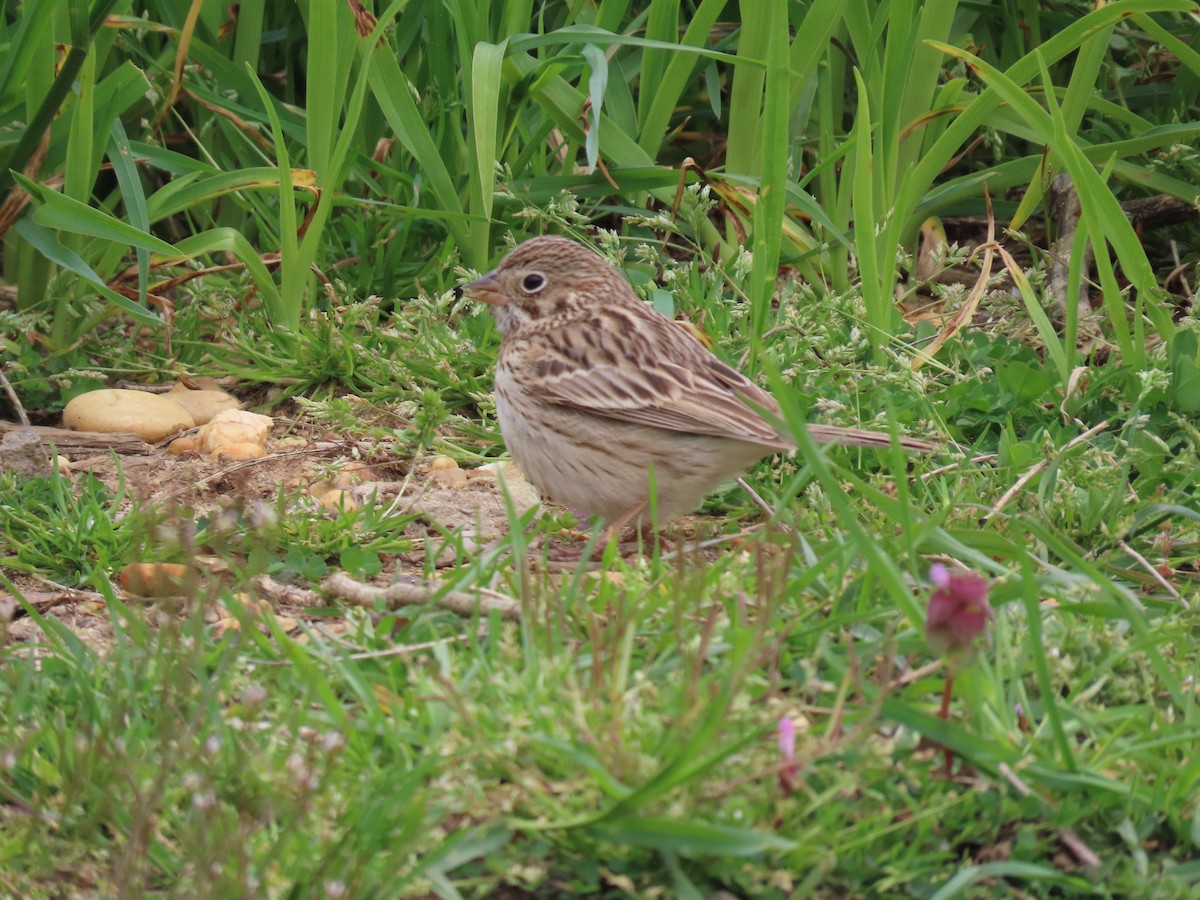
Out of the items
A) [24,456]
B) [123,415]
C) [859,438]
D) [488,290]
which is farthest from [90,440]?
[859,438]

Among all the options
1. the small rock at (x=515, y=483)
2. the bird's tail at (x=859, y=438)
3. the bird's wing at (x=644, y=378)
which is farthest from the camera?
the small rock at (x=515, y=483)

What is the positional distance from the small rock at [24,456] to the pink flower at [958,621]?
3.65 m

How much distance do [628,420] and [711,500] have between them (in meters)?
0.62

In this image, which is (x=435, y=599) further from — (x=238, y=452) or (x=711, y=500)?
(x=238, y=452)

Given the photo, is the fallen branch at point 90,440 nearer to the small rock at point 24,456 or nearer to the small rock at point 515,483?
the small rock at point 24,456

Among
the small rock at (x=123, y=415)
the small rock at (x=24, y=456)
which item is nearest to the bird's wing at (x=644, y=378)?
the small rock at (x=123, y=415)

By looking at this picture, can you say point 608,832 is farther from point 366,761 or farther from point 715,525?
point 715,525

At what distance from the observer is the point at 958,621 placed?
2879 mm

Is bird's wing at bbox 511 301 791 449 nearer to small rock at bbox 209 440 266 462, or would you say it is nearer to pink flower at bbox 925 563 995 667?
small rock at bbox 209 440 266 462

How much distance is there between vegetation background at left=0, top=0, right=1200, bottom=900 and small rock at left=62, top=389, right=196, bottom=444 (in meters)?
0.18

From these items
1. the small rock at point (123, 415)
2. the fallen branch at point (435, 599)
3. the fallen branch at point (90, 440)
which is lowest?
the fallen branch at point (90, 440)

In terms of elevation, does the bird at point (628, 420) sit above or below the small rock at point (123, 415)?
above

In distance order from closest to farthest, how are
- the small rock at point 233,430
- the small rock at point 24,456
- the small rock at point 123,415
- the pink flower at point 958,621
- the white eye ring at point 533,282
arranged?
the pink flower at point 958,621
the small rock at point 24,456
the white eye ring at point 533,282
the small rock at point 233,430
the small rock at point 123,415

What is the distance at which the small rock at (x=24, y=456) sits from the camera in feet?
17.5
